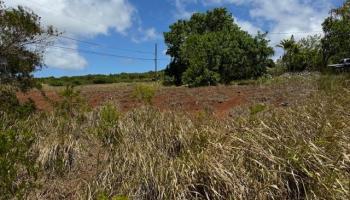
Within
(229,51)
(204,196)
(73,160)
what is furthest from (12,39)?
(229,51)

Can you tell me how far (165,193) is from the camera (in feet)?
21.8

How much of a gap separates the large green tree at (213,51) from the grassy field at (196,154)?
26.3 metres

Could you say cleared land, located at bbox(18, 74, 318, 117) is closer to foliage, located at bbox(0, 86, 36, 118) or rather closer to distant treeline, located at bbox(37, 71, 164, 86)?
foliage, located at bbox(0, 86, 36, 118)

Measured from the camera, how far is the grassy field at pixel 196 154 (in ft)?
20.3

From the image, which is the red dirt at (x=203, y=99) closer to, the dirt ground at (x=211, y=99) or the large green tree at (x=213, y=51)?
the dirt ground at (x=211, y=99)

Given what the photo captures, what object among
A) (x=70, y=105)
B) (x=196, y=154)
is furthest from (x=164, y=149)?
(x=70, y=105)

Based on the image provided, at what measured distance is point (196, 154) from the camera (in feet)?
24.0

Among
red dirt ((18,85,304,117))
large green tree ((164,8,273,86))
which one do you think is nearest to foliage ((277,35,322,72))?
large green tree ((164,8,273,86))

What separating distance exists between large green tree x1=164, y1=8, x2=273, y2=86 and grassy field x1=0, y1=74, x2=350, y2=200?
26.3m

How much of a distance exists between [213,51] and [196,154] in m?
34.2

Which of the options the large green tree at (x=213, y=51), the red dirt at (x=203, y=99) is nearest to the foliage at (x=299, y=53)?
the large green tree at (x=213, y=51)

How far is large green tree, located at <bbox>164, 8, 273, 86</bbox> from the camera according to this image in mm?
38656

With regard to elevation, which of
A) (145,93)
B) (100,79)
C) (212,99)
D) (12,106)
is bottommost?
(100,79)

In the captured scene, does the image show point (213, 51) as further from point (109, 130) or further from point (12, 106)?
point (109, 130)
